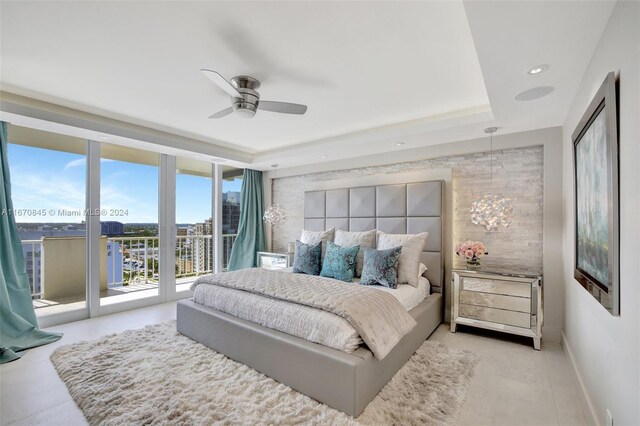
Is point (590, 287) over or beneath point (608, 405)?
over

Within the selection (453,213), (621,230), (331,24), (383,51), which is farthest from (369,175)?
(621,230)

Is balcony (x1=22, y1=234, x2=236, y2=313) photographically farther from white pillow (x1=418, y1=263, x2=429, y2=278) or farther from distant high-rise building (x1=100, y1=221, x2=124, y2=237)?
white pillow (x1=418, y1=263, x2=429, y2=278)

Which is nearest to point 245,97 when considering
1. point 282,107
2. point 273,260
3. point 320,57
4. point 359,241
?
point 282,107

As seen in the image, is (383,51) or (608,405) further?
(383,51)

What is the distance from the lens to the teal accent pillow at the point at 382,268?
315cm

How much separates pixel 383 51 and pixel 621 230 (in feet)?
5.66

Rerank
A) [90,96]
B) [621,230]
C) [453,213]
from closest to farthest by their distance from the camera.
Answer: [621,230], [90,96], [453,213]

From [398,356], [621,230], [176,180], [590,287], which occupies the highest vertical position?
[176,180]

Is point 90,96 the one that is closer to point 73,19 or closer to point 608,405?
point 73,19

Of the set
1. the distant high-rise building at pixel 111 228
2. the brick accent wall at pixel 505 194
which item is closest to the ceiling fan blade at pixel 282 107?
the brick accent wall at pixel 505 194

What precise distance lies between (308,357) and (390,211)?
254 cm

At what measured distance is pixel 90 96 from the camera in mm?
2891

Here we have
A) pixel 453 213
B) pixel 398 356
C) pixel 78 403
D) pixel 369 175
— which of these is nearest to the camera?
pixel 78 403

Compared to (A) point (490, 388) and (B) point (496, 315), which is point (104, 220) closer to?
(A) point (490, 388)
